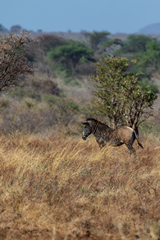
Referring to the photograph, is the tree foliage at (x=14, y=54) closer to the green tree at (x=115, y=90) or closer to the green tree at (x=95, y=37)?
the green tree at (x=115, y=90)

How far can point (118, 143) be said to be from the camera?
752 cm

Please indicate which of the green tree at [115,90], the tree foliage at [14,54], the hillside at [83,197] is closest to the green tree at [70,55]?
the green tree at [115,90]

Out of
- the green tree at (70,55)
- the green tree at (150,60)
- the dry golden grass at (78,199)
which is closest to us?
the dry golden grass at (78,199)

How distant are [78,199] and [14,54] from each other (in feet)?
17.4

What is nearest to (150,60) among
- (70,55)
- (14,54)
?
(70,55)

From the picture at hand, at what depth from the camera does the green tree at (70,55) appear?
1576 inches

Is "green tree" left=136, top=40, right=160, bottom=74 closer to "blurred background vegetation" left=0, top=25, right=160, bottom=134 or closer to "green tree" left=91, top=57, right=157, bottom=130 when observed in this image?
"blurred background vegetation" left=0, top=25, right=160, bottom=134

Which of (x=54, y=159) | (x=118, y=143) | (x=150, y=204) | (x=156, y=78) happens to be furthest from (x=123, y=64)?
(x=156, y=78)

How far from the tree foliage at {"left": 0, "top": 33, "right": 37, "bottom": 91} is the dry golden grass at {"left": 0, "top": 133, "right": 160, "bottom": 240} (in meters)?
3.10

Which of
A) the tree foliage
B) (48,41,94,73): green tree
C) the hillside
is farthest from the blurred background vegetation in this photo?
the hillside

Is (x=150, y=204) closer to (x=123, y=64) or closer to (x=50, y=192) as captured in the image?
(x=50, y=192)

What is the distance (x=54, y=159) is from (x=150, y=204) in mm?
2556

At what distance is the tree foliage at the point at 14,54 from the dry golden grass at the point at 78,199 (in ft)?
10.2

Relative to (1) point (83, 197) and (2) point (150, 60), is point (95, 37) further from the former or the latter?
(1) point (83, 197)
